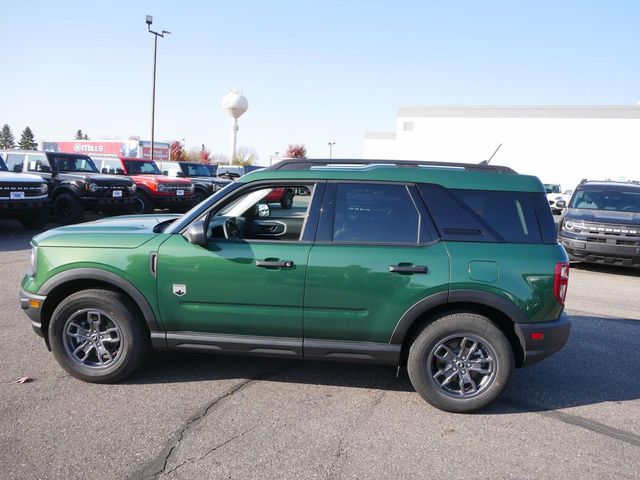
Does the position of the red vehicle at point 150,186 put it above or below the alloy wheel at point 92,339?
above

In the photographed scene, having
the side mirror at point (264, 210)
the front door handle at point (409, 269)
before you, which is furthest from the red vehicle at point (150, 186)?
the front door handle at point (409, 269)

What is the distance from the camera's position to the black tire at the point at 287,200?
5071mm

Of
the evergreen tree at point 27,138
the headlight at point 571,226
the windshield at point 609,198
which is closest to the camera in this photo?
the headlight at point 571,226

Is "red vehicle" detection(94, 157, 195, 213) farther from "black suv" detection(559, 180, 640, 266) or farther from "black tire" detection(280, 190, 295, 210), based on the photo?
"black suv" detection(559, 180, 640, 266)

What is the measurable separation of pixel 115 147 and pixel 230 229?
35331 millimetres

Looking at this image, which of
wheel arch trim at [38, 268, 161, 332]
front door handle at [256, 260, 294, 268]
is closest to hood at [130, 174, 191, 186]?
wheel arch trim at [38, 268, 161, 332]

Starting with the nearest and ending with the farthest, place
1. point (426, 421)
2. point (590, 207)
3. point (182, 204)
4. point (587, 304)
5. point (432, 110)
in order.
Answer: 1. point (426, 421)
2. point (587, 304)
3. point (590, 207)
4. point (182, 204)
5. point (432, 110)

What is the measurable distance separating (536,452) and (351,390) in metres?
1.43

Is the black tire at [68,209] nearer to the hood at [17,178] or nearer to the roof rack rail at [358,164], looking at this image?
the hood at [17,178]

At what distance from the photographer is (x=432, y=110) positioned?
51.3 metres

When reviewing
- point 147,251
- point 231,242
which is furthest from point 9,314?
point 231,242

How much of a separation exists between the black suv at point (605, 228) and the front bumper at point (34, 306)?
926cm

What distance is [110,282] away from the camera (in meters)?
3.99

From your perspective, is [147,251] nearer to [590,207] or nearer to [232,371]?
[232,371]
